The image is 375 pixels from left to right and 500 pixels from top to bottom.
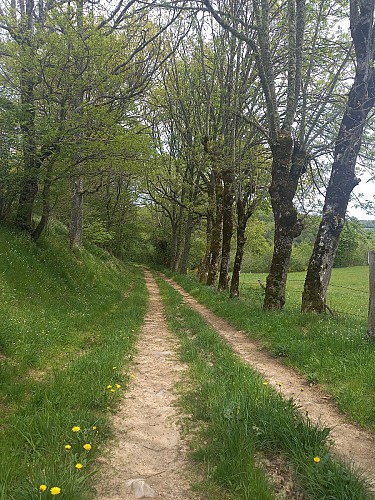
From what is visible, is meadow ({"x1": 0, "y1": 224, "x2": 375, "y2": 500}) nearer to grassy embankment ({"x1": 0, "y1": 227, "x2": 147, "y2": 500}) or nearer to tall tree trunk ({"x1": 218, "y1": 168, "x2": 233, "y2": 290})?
grassy embankment ({"x1": 0, "y1": 227, "x2": 147, "y2": 500})

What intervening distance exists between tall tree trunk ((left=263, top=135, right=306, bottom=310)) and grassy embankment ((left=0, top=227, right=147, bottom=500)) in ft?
15.6

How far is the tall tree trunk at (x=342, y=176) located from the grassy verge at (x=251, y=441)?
5502mm

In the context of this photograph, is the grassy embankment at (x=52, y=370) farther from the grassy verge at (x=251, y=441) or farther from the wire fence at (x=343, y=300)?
the wire fence at (x=343, y=300)

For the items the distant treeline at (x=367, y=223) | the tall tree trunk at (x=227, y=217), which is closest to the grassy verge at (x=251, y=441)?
the distant treeline at (x=367, y=223)

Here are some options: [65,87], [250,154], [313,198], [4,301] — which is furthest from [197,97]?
[4,301]

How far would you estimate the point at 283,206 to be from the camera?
37.2 feet

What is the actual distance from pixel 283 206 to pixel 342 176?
2.07 metres

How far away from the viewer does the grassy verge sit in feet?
9.26

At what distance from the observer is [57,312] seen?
9.44m

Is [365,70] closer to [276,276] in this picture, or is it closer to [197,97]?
[276,276]

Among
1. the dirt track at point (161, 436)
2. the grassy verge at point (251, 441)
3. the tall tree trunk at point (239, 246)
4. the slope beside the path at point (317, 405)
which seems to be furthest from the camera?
the tall tree trunk at point (239, 246)

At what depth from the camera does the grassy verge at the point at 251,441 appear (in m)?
2.82

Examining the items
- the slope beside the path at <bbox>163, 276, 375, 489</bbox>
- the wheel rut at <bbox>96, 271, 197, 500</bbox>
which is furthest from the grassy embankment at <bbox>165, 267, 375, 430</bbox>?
the wheel rut at <bbox>96, 271, 197, 500</bbox>

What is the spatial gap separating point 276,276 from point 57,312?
6.93 m
